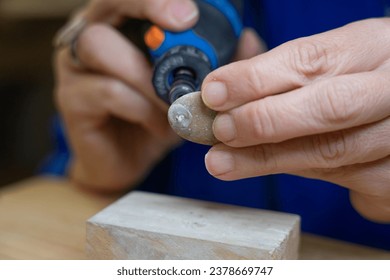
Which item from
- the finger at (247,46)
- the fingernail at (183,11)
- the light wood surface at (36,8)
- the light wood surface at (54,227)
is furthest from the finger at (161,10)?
the light wood surface at (36,8)

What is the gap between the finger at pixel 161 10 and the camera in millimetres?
547

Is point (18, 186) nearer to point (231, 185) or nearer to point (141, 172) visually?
point (141, 172)

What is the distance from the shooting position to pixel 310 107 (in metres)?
0.40

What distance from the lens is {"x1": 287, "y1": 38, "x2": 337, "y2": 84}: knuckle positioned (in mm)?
411

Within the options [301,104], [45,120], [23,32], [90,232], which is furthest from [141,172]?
[45,120]

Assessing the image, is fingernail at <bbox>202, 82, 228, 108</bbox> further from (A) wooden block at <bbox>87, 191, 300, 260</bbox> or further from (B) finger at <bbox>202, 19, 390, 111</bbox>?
(A) wooden block at <bbox>87, 191, 300, 260</bbox>

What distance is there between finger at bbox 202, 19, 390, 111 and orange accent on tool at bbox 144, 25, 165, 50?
134 millimetres

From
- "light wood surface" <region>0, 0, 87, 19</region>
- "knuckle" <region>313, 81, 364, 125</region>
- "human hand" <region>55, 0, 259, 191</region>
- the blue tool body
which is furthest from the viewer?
"light wood surface" <region>0, 0, 87, 19</region>

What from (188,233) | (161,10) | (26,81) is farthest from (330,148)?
(26,81)

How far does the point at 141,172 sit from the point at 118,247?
0.35m

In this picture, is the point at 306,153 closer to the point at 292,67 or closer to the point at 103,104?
the point at 292,67

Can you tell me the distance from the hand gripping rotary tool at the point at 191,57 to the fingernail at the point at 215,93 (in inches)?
0.8

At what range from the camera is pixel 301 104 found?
1.30 feet

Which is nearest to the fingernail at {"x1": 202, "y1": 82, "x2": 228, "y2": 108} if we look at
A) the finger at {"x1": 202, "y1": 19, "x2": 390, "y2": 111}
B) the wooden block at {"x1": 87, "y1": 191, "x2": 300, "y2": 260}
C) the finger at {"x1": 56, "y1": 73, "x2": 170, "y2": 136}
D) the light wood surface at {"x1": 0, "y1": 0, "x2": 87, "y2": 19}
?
the finger at {"x1": 202, "y1": 19, "x2": 390, "y2": 111}
